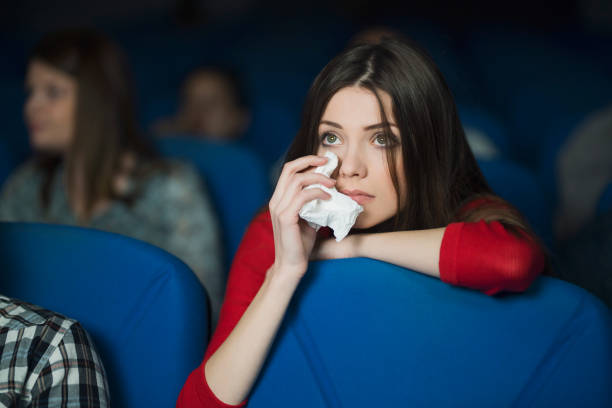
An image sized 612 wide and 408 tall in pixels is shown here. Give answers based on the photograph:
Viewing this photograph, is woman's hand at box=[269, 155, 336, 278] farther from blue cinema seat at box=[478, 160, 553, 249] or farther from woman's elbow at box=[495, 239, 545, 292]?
blue cinema seat at box=[478, 160, 553, 249]

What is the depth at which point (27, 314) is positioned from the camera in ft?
2.88

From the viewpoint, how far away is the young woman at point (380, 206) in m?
0.79

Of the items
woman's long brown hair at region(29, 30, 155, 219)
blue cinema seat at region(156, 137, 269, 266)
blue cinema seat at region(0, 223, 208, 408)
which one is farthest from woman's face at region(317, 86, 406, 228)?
woman's long brown hair at region(29, 30, 155, 219)

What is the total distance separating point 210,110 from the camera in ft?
9.48

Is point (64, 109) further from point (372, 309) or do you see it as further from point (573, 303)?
point (573, 303)

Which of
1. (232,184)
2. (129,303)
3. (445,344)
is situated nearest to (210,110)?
(232,184)

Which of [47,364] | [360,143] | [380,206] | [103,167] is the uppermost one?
[360,143]

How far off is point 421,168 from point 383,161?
69 mm

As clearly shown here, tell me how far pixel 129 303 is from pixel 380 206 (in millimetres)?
440

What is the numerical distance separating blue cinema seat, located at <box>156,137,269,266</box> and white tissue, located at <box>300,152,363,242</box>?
95cm


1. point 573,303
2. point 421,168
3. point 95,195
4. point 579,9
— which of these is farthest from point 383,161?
point 579,9

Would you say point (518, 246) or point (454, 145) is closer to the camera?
point (518, 246)

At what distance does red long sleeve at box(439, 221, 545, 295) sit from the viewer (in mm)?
768

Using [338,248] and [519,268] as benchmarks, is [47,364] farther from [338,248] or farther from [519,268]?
[519,268]
